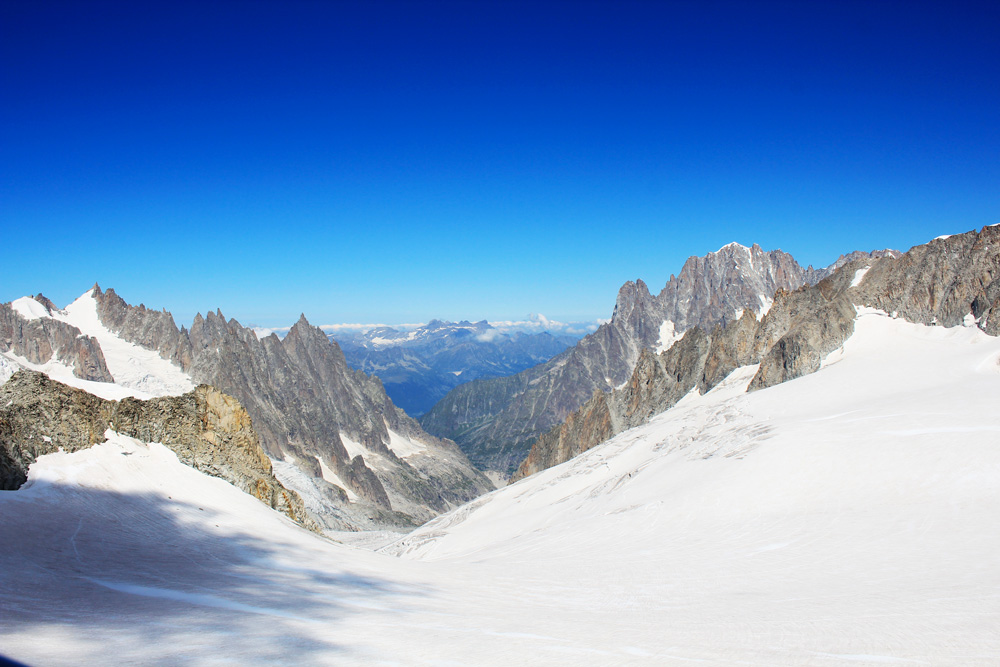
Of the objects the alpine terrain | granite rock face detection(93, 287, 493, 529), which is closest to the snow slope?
granite rock face detection(93, 287, 493, 529)

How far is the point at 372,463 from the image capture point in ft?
574

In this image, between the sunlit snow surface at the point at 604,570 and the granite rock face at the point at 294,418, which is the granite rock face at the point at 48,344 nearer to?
the granite rock face at the point at 294,418

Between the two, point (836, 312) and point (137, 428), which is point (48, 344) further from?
point (836, 312)

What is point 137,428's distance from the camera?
859 inches

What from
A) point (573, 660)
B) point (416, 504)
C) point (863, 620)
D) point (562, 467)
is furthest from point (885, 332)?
point (416, 504)

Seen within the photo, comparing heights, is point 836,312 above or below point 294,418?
above

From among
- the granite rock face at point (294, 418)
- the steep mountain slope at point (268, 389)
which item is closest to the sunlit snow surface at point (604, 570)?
the steep mountain slope at point (268, 389)

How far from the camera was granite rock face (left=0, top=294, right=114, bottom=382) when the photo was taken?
373 feet

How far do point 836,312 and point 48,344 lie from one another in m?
150

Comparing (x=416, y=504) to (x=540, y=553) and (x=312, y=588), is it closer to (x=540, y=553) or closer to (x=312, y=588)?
(x=540, y=553)

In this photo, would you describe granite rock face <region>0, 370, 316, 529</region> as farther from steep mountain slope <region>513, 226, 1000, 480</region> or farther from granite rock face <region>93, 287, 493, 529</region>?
granite rock face <region>93, 287, 493, 529</region>

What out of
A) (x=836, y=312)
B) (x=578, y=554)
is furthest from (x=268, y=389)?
(x=578, y=554)

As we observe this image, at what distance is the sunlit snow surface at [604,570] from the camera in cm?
802

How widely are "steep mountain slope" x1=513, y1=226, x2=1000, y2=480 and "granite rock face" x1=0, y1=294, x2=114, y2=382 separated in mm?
107090
